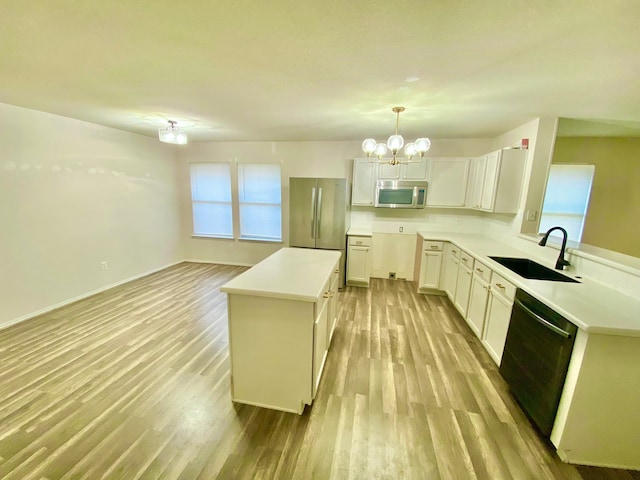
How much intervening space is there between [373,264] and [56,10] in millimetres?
4544

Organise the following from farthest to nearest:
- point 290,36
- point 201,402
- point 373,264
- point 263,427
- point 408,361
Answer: point 373,264
point 408,361
point 201,402
point 263,427
point 290,36

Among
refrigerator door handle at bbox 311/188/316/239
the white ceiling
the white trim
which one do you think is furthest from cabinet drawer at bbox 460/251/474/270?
the white trim

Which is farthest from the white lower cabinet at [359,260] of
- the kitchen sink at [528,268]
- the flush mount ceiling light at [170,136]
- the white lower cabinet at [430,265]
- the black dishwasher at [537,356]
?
the flush mount ceiling light at [170,136]

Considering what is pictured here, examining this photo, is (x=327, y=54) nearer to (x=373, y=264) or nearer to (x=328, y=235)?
(x=328, y=235)

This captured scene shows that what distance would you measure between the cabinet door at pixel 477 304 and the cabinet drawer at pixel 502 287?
0.44 feet

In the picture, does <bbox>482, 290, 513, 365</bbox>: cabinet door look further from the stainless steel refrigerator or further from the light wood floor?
the stainless steel refrigerator

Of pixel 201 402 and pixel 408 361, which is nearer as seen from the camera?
pixel 201 402

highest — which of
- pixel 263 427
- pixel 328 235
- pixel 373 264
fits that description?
pixel 328 235

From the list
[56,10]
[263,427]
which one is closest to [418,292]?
[263,427]

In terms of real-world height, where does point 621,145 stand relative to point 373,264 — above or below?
above

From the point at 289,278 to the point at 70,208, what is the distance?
3544 millimetres

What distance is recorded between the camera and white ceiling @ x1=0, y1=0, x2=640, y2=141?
4.00ft

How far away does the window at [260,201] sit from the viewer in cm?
501

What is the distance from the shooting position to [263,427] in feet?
5.82
